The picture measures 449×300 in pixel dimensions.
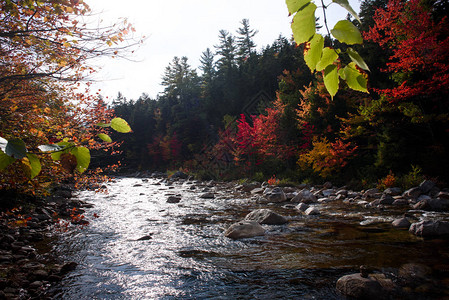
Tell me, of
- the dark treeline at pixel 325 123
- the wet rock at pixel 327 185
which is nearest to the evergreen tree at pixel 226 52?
the dark treeline at pixel 325 123

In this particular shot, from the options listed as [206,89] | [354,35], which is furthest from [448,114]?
[206,89]

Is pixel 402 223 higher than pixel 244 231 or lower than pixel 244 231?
lower

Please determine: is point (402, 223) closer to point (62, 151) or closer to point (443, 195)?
point (443, 195)

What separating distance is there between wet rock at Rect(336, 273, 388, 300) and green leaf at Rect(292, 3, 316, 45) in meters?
3.91

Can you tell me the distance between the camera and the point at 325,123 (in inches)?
681

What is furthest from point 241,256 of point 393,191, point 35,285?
point 393,191

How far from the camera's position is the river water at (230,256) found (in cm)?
394

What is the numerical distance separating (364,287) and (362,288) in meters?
0.03

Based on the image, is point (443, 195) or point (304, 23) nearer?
point (304, 23)

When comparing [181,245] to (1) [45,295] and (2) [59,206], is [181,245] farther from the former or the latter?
(2) [59,206]

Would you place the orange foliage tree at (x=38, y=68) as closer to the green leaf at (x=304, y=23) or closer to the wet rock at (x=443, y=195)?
the green leaf at (x=304, y=23)

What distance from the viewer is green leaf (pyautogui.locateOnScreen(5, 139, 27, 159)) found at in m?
0.72

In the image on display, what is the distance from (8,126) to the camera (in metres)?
3.65

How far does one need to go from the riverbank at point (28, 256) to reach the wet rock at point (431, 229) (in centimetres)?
749
